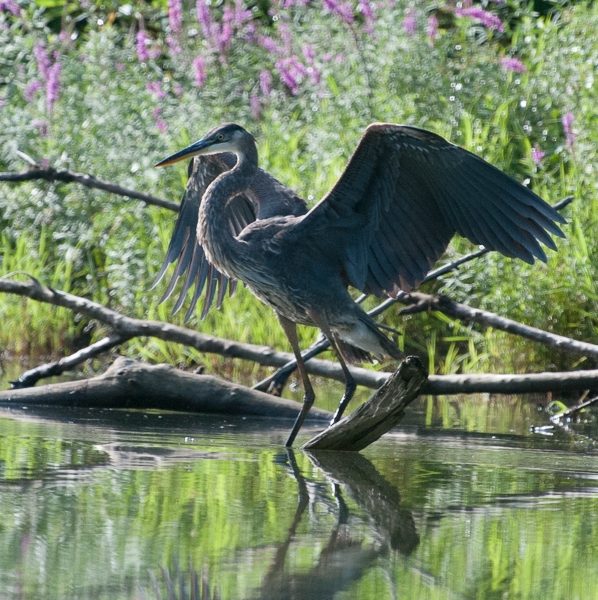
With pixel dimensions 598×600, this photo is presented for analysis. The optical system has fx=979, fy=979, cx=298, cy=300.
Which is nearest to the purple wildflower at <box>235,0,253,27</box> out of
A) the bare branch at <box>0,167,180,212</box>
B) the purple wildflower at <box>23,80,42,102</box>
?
the purple wildflower at <box>23,80,42,102</box>

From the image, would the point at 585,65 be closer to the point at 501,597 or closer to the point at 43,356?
the point at 43,356

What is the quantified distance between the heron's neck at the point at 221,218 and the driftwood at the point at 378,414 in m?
0.85

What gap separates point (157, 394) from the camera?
14.8 ft

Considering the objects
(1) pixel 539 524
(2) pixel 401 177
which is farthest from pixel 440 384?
(1) pixel 539 524

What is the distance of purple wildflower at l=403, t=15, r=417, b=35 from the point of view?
696cm

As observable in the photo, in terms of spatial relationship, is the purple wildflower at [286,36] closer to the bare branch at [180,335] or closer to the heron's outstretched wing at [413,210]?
the bare branch at [180,335]

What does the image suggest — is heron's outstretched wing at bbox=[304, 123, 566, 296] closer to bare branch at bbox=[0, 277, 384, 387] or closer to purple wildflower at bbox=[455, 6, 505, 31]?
bare branch at bbox=[0, 277, 384, 387]

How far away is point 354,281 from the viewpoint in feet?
13.8

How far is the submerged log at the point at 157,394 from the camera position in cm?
448

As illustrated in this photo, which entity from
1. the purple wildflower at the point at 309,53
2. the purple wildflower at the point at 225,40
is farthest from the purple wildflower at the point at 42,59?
the purple wildflower at the point at 309,53

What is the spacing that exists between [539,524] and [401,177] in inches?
75.2

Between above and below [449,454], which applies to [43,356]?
above

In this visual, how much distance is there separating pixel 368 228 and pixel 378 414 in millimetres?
915

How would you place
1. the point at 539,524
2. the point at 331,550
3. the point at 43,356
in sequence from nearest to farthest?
the point at 331,550 → the point at 539,524 → the point at 43,356
